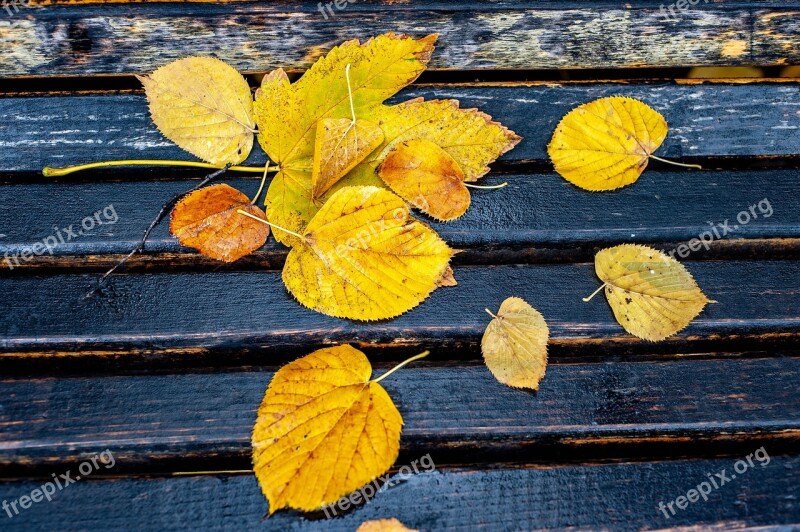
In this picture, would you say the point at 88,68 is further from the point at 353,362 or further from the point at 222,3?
the point at 353,362

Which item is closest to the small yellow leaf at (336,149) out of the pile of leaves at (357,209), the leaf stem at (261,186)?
the pile of leaves at (357,209)

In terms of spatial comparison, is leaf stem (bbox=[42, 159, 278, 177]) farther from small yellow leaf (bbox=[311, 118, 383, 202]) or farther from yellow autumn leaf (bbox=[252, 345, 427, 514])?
yellow autumn leaf (bbox=[252, 345, 427, 514])

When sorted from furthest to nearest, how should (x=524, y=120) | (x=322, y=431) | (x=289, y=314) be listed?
(x=524, y=120), (x=289, y=314), (x=322, y=431)

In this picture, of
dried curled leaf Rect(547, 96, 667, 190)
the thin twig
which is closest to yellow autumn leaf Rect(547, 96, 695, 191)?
dried curled leaf Rect(547, 96, 667, 190)
